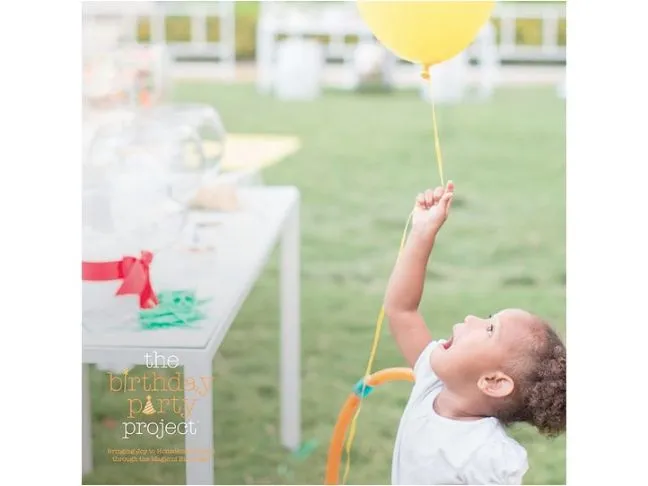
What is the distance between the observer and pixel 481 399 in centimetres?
181

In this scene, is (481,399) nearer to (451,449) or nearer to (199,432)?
(451,449)

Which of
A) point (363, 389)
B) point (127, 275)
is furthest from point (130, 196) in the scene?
point (363, 389)

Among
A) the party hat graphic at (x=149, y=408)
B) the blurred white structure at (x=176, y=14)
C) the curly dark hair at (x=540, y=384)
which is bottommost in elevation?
the party hat graphic at (x=149, y=408)

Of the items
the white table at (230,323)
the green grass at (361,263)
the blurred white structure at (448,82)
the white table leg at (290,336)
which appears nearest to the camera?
the white table at (230,323)

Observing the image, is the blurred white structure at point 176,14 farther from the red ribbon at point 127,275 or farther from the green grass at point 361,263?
the red ribbon at point 127,275

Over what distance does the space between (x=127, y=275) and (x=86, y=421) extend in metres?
0.34

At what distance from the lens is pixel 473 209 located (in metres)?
2.67

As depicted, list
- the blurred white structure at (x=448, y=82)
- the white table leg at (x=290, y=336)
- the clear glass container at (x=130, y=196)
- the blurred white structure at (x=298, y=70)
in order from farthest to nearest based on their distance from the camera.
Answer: the blurred white structure at (x=298, y=70), the white table leg at (x=290, y=336), the blurred white structure at (x=448, y=82), the clear glass container at (x=130, y=196)

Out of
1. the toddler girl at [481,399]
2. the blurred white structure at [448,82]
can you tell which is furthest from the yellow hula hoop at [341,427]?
the blurred white structure at [448,82]

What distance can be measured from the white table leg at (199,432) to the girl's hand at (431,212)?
412mm

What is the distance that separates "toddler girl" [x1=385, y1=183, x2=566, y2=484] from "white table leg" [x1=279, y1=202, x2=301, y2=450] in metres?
0.41

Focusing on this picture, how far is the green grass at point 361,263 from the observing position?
6.68 feet

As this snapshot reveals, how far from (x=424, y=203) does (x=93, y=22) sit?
0.65 meters

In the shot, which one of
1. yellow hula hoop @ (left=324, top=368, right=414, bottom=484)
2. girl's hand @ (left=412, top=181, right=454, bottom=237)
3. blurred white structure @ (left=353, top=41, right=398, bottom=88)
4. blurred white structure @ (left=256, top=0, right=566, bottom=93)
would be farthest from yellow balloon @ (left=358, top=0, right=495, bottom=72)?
yellow hula hoop @ (left=324, top=368, right=414, bottom=484)
